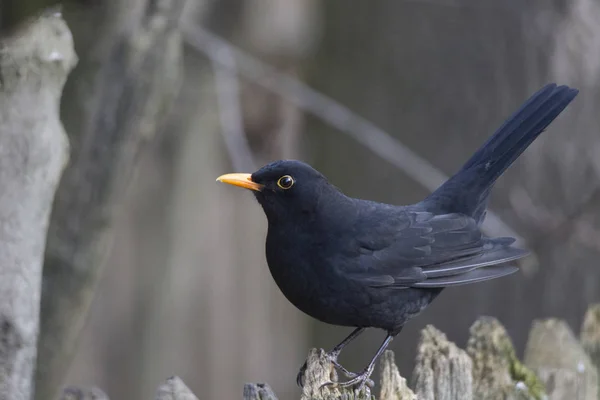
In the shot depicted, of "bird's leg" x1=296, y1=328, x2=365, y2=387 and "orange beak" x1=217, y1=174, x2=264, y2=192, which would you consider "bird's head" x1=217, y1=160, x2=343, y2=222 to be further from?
"bird's leg" x1=296, y1=328, x2=365, y2=387

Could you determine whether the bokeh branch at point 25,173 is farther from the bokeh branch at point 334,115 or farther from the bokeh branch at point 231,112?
the bokeh branch at point 334,115

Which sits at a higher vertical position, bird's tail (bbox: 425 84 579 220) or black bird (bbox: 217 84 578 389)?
bird's tail (bbox: 425 84 579 220)

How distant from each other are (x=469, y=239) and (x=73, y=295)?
1679 mm

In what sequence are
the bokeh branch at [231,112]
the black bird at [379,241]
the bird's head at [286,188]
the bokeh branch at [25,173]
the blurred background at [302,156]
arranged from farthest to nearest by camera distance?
the blurred background at [302,156], the bokeh branch at [231,112], the bird's head at [286,188], the black bird at [379,241], the bokeh branch at [25,173]

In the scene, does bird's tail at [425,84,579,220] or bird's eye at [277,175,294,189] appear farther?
bird's tail at [425,84,579,220]

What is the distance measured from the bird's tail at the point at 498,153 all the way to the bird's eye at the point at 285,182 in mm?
834

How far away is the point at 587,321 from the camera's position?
3.26 metres

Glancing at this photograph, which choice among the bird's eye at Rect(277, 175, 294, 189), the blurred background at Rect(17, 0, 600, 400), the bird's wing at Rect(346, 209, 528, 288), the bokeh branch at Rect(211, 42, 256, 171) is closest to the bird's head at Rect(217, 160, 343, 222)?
the bird's eye at Rect(277, 175, 294, 189)

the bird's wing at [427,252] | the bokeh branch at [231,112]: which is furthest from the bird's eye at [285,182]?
the bokeh branch at [231,112]

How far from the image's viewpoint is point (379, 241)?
3.61m

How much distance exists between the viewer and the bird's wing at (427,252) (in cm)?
352

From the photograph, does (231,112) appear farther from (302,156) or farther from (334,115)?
(302,156)

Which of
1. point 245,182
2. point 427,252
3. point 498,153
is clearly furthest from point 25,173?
point 498,153

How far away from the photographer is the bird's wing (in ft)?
11.6
